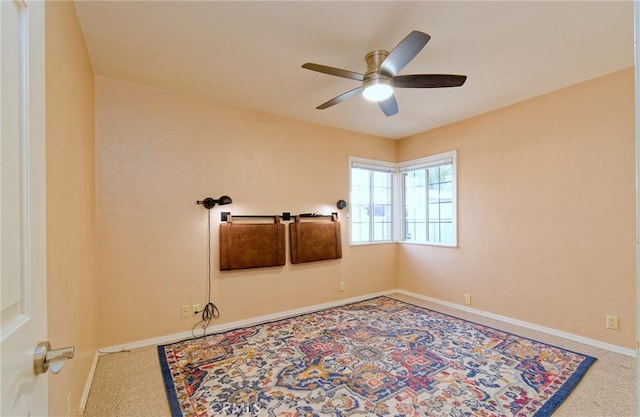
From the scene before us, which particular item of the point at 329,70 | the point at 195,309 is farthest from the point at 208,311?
the point at 329,70

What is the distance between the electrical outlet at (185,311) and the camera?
10.2 ft

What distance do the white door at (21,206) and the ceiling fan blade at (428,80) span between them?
6.71ft

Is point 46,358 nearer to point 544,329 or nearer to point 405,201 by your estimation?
point 544,329

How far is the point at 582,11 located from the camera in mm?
1927

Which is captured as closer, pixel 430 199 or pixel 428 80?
pixel 428 80

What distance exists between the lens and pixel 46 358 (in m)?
0.68

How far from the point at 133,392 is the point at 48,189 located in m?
1.67

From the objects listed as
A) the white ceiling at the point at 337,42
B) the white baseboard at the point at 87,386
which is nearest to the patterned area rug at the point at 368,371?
the white baseboard at the point at 87,386

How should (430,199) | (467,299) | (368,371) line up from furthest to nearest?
(430,199)
(467,299)
(368,371)

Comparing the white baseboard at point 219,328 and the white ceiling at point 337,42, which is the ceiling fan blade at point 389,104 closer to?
the white ceiling at point 337,42

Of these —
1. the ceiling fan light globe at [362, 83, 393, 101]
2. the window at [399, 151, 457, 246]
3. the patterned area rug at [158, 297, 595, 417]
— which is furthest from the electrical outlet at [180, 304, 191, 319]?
the window at [399, 151, 457, 246]

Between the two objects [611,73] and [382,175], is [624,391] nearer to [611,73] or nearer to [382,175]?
[611,73]

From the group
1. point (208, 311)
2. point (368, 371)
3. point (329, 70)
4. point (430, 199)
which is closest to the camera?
point (329, 70)

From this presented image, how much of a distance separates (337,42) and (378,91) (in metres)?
0.48
